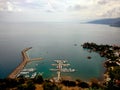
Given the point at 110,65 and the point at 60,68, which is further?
the point at 110,65

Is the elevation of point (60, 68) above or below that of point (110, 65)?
below

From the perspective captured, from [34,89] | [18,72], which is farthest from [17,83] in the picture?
[18,72]

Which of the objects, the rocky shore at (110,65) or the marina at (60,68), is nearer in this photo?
the rocky shore at (110,65)

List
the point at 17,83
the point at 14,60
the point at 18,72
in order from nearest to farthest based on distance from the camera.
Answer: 1. the point at 17,83
2. the point at 18,72
3. the point at 14,60

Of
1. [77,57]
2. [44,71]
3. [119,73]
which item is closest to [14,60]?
[44,71]

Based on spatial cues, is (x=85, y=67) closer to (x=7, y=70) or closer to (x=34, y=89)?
(x=7, y=70)

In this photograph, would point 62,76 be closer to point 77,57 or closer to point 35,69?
point 35,69

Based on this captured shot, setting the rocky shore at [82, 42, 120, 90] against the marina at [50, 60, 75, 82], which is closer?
the rocky shore at [82, 42, 120, 90]

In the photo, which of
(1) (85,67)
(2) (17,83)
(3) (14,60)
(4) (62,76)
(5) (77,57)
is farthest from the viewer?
(5) (77,57)

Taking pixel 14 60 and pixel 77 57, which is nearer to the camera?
pixel 14 60
